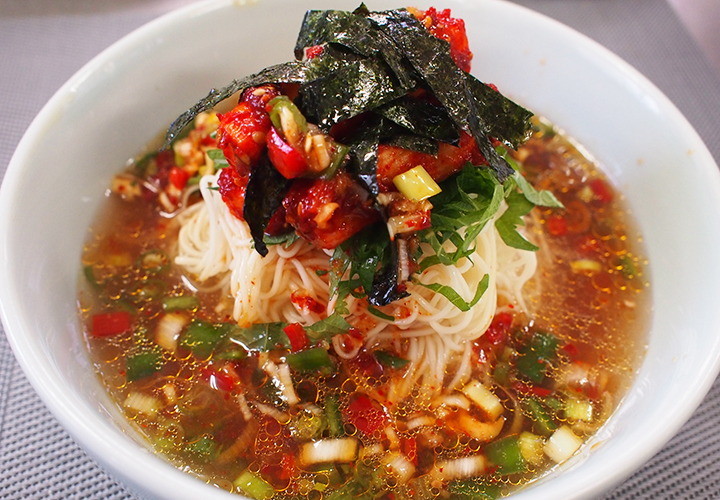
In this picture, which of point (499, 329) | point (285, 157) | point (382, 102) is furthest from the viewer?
point (499, 329)

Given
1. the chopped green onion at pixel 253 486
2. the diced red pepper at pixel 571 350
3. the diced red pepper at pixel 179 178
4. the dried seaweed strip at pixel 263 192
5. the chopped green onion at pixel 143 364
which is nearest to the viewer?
the dried seaweed strip at pixel 263 192

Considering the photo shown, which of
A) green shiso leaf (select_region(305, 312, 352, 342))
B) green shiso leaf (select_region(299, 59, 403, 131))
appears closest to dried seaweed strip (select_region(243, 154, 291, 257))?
green shiso leaf (select_region(299, 59, 403, 131))

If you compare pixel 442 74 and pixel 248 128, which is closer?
pixel 248 128

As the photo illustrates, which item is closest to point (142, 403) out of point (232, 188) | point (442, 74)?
point (232, 188)

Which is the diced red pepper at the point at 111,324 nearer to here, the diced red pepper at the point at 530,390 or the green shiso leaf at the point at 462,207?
the green shiso leaf at the point at 462,207

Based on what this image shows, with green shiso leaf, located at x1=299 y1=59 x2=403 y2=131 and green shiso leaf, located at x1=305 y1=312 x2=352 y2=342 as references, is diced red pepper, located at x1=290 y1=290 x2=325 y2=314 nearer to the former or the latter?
green shiso leaf, located at x1=305 y1=312 x2=352 y2=342

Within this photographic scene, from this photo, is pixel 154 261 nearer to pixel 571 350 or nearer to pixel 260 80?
pixel 260 80

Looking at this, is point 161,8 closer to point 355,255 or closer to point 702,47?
point 355,255

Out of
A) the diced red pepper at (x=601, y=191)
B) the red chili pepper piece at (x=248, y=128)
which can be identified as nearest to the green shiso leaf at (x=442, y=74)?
the red chili pepper piece at (x=248, y=128)
